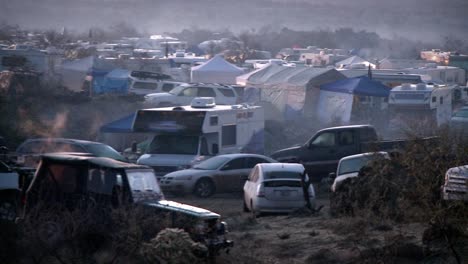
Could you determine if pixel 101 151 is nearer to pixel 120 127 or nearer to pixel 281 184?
pixel 281 184

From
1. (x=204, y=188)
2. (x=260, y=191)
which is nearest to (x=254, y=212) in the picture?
(x=260, y=191)

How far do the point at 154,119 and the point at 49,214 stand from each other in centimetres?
1409

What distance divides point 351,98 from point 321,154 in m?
10.9

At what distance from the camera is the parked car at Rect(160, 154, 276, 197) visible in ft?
72.7

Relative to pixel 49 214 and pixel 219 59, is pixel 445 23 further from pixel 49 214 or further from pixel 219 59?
pixel 49 214

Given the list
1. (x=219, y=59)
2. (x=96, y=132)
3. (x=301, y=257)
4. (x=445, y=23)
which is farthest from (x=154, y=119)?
(x=445, y=23)

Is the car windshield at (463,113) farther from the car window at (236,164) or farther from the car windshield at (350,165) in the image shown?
the car windshield at (350,165)

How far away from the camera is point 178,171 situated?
75.0 feet

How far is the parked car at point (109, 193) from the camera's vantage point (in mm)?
11609

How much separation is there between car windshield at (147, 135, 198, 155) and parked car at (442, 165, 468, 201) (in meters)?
12.6

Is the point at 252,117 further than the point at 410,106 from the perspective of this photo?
No

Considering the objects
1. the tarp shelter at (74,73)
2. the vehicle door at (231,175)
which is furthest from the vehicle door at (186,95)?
the vehicle door at (231,175)

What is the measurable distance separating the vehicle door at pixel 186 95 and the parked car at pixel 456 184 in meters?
25.1

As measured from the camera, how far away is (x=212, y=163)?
22.8 m
